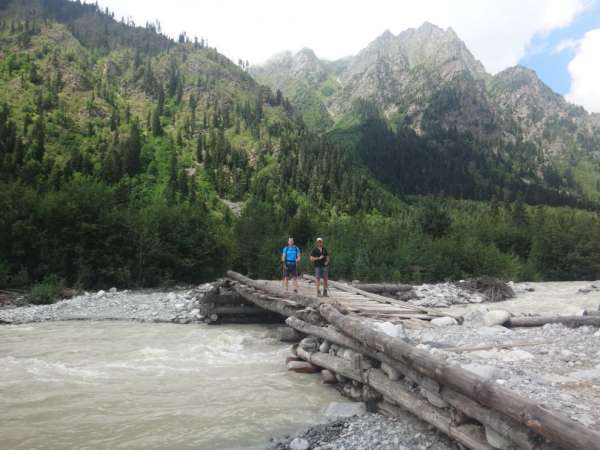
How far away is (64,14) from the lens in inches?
7303

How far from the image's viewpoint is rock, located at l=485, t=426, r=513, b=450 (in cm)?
468

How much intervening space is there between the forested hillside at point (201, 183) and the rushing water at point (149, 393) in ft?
41.3

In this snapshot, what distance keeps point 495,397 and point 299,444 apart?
9.38ft

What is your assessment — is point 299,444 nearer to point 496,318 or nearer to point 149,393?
point 149,393

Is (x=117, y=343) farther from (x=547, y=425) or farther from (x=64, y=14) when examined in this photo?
(x=64, y=14)

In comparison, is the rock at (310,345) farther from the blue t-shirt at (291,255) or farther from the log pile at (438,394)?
the blue t-shirt at (291,255)

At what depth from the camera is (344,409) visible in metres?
7.61

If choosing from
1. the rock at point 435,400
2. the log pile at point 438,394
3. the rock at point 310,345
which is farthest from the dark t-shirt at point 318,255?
the rock at point 435,400

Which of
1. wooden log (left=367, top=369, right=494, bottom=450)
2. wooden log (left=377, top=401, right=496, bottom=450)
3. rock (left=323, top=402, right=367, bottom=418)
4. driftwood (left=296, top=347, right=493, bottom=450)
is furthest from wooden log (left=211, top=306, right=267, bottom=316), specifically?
wooden log (left=377, top=401, right=496, bottom=450)

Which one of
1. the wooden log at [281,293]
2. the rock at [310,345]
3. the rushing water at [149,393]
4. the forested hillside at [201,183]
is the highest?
the forested hillside at [201,183]

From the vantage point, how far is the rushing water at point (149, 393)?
6.69 metres

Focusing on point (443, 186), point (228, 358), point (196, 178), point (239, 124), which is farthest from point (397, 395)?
point (443, 186)

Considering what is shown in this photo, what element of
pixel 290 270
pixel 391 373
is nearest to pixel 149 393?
pixel 391 373

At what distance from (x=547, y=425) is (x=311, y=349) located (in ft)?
23.6
